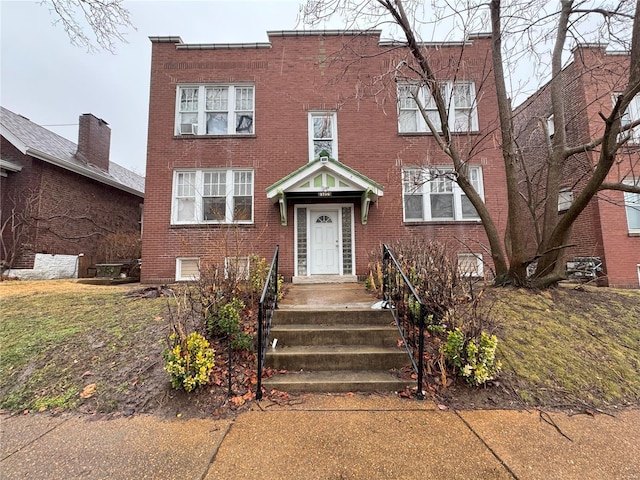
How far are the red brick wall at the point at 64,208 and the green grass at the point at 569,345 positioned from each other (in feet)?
47.5

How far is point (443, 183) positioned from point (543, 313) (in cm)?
560

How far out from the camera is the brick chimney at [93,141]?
14.7 meters

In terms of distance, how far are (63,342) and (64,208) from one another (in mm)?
10463

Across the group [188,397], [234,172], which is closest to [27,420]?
[188,397]

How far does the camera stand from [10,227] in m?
11.0

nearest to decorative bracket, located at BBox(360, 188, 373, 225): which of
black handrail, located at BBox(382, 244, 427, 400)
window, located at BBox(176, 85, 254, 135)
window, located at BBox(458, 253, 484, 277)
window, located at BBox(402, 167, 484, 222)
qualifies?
window, located at BBox(402, 167, 484, 222)

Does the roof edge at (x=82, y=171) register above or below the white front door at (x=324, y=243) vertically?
above

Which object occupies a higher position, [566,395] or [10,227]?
[10,227]

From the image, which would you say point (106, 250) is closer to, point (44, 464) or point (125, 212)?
point (125, 212)

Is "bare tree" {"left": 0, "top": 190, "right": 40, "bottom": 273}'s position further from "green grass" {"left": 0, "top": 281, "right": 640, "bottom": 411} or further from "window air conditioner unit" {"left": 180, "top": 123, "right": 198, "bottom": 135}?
"window air conditioner unit" {"left": 180, "top": 123, "right": 198, "bottom": 135}

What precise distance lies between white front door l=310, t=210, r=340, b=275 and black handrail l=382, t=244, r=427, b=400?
12.0 feet

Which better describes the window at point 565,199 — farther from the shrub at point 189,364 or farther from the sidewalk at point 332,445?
the shrub at point 189,364

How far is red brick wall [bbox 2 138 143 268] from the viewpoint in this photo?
11.4 metres

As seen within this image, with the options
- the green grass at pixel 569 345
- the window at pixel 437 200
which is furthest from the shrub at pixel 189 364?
the window at pixel 437 200
